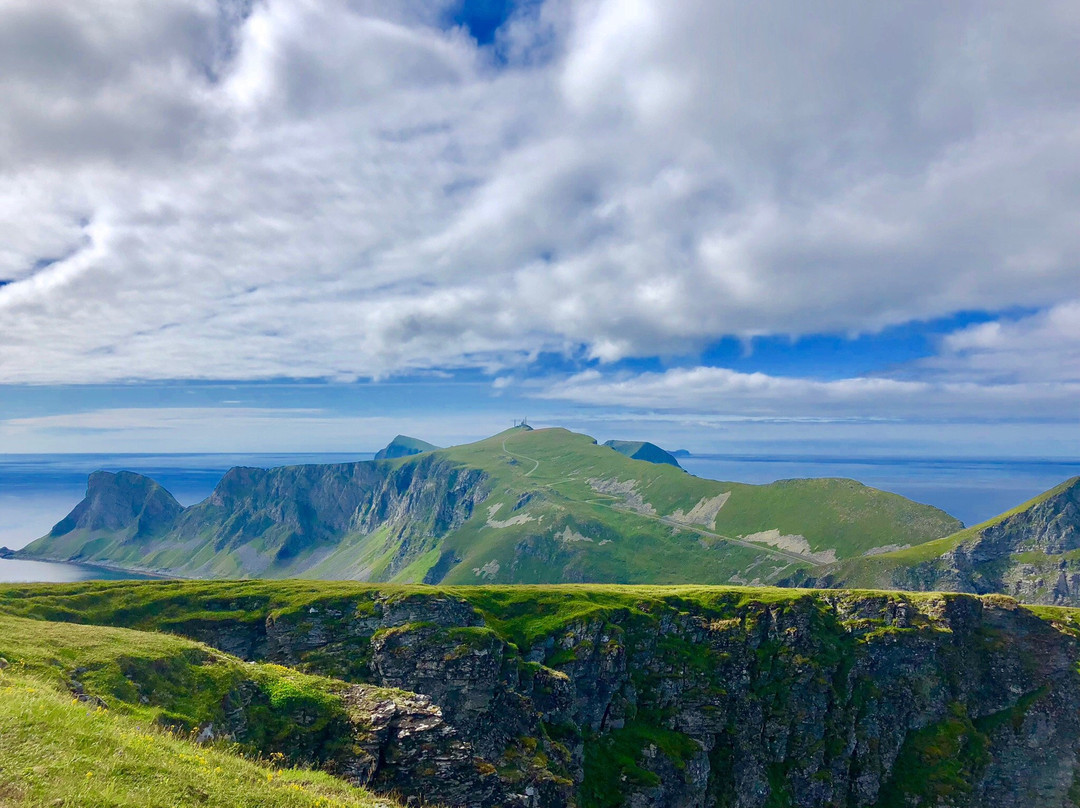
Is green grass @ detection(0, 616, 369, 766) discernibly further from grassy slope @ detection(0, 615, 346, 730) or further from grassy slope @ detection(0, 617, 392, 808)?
grassy slope @ detection(0, 617, 392, 808)

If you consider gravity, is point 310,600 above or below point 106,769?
below

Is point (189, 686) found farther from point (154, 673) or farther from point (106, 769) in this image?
point (106, 769)

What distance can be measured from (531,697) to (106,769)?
84.0m

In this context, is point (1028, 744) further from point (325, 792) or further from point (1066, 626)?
point (325, 792)

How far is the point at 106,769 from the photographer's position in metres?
18.8

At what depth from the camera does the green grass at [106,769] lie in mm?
17078

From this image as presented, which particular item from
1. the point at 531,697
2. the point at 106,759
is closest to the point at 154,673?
the point at 106,759

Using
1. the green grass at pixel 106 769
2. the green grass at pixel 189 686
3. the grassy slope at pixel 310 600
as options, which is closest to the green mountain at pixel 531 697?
the green grass at pixel 106 769

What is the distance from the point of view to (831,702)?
124938mm

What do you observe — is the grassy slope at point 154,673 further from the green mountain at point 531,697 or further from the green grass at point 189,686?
the green mountain at point 531,697

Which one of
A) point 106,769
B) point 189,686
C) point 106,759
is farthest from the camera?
point 189,686

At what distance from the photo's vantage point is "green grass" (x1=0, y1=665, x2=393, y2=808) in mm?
17078

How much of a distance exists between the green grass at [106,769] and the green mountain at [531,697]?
0.33ft

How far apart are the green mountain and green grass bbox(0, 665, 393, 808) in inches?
4.0
